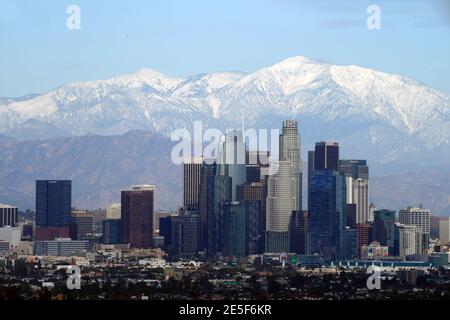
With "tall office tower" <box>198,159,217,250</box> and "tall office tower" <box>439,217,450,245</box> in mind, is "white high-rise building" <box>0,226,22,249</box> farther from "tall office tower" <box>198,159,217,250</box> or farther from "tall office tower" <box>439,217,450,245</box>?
"tall office tower" <box>439,217,450,245</box>

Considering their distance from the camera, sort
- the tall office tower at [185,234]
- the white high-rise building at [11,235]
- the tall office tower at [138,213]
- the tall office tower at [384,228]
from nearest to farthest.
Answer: the tall office tower at [185,234], the tall office tower at [384,228], the white high-rise building at [11,235], the tall office tower at [138,213]

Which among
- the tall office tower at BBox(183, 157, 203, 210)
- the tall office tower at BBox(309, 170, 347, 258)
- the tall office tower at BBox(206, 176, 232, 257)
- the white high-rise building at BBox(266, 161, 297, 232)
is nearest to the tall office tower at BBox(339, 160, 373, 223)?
the tall office tower at BBox(309, 170, 347, 258)

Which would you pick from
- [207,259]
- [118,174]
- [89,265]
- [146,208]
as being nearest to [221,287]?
[89,265]

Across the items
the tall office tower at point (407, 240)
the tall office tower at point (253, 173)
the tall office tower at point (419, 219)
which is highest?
the tall office tower at point (253, 173)

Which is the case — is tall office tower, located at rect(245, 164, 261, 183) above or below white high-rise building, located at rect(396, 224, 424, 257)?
above

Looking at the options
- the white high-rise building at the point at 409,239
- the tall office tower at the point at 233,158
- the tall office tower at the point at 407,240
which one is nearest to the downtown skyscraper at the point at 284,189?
the tall office tower at the point at 233,158

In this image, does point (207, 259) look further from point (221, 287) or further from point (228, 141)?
point (221, 287)

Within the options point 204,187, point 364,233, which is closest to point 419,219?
point 364,233

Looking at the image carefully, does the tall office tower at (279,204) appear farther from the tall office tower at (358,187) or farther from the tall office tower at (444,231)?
the tall office tower at (444,231)
